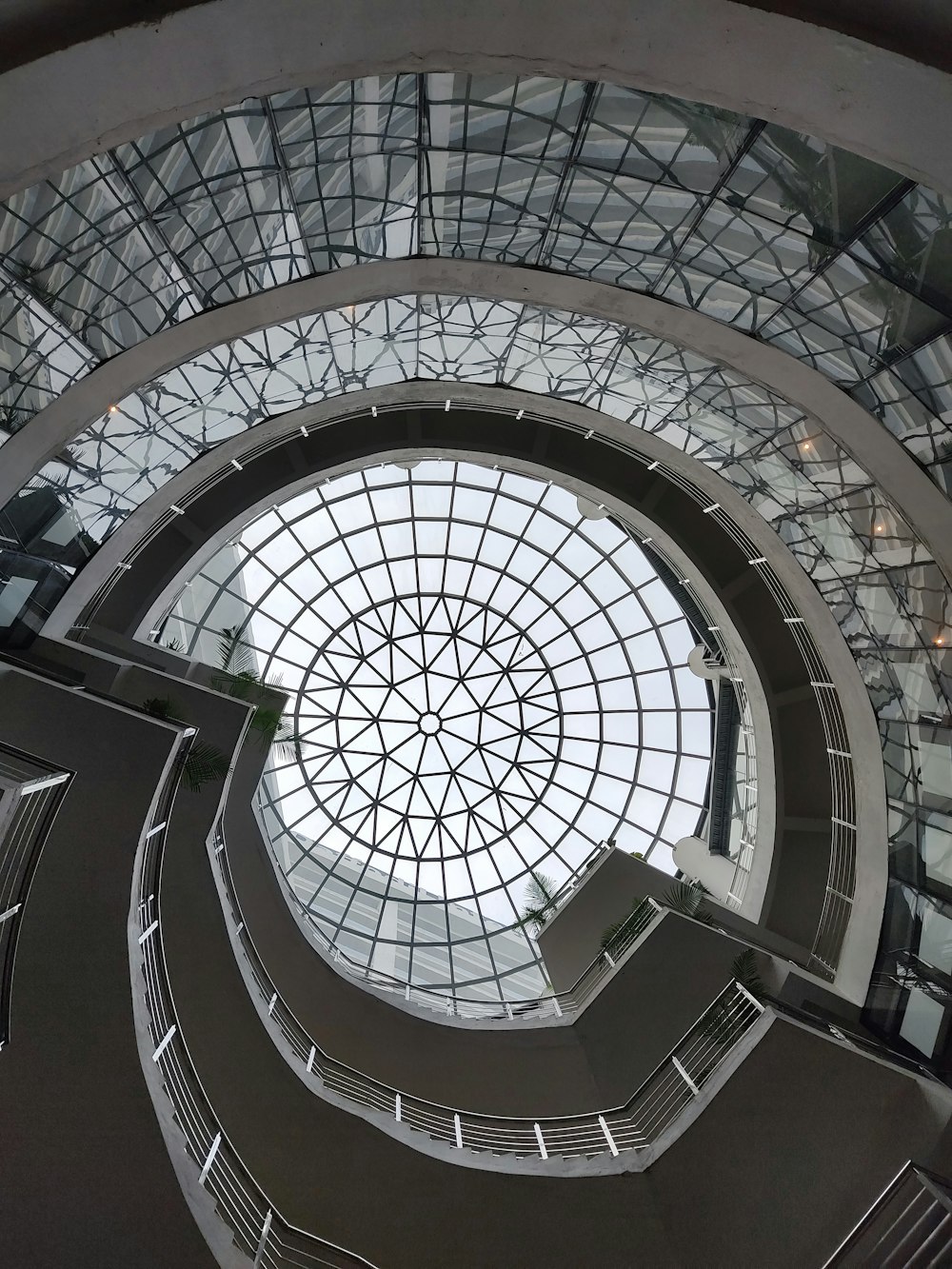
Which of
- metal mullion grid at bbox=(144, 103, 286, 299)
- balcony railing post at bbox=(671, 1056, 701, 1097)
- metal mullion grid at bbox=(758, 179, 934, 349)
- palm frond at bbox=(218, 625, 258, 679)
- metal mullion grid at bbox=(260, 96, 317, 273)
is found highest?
metal mullion grid at bbox=(758, 179, 934, 349)

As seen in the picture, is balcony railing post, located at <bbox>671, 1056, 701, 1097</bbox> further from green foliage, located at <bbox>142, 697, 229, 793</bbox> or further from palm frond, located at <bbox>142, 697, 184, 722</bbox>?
palm frond, located at <bbox>142, 697, 184, 722</bbox>

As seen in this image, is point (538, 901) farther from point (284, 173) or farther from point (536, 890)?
point (284, 173)

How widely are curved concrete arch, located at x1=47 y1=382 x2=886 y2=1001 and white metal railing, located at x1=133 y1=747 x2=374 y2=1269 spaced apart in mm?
9193

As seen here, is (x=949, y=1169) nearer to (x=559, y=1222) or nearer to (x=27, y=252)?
(x=559, y=1222)

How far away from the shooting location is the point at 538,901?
105ft

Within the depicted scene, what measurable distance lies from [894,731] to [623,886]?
35.6ft

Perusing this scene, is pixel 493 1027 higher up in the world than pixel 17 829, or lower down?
lower down

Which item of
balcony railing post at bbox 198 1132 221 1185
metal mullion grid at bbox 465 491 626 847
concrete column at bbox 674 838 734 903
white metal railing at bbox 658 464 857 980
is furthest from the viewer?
metal mullion grid at bbox 465 491 626 847

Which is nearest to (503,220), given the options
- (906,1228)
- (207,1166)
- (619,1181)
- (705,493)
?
(705,493)

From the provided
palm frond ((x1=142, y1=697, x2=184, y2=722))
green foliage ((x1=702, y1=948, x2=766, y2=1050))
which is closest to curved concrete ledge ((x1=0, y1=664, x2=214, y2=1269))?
palm frond ((x1=142, y1=697, x2=184, y2=722))

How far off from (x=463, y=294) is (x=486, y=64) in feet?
31.3

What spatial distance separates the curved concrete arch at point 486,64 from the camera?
20.5 feet

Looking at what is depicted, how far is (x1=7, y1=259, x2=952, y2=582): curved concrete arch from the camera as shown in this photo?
14.0 meters

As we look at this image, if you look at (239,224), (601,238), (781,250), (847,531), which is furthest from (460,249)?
(847,531)
